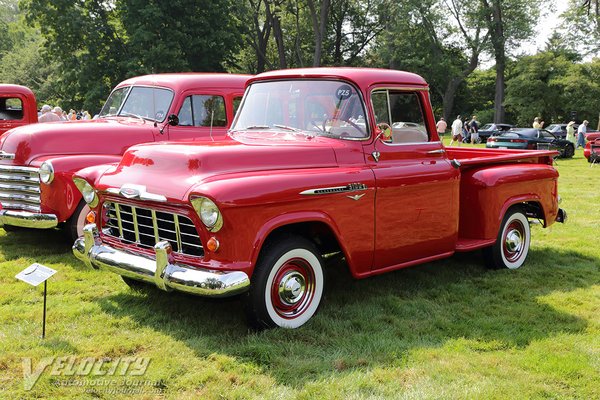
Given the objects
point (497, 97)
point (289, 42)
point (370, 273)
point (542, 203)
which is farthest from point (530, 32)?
point (370, 273)

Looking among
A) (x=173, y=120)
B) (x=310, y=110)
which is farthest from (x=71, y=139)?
(x=310, y=110)

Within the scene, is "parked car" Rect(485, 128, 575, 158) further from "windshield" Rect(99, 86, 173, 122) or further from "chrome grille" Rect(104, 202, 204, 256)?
"chrome grille" Rect(104, 202, 204, 256)

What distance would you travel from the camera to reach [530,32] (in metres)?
39.3

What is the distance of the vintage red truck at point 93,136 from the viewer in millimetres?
6430

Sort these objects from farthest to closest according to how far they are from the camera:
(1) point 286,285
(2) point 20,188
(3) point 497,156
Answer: (2) point 20,188 → (3) point 497,156 → (1) point 286,285

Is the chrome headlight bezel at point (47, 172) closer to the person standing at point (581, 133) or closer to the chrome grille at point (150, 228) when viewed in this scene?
the chrome grille at point (150, 228)

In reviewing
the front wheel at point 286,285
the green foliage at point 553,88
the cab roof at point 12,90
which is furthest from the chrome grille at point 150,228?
the green foliage at point 553,88

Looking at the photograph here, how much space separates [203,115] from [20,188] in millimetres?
2403

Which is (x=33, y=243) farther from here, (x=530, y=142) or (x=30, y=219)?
(x=530, y=142)

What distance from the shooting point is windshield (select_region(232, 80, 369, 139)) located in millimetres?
4887

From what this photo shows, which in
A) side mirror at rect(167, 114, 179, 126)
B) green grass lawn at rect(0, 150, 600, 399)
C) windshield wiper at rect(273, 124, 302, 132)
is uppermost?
side mirror at rect(167, 114, 179, 126)

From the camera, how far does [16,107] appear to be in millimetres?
10227

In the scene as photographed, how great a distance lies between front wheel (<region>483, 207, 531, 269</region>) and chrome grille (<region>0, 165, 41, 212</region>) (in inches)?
197

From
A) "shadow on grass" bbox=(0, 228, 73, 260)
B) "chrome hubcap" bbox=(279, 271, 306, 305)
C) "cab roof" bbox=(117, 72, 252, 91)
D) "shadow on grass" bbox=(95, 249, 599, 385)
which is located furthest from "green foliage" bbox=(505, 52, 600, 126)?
"chrome hubcap" bbox=(279, 271, 306, 305)
